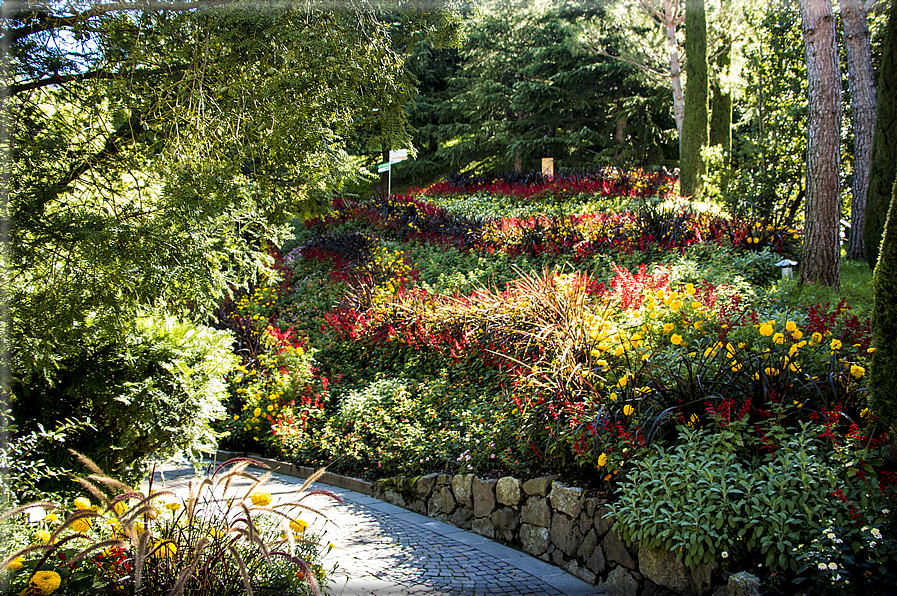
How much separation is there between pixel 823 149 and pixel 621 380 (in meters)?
4.66

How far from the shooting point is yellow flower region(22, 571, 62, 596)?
210 cm

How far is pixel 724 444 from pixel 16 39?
4.70 m

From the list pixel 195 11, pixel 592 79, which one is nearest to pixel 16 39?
pixel 195 11

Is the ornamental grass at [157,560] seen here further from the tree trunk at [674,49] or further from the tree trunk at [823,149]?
the tree trunk at [674,49]

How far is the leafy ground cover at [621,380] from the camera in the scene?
2.90 metres

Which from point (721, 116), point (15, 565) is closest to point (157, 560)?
point (15, 565)

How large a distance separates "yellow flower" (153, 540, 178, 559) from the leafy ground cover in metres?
2.32

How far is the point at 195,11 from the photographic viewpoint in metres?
3.48

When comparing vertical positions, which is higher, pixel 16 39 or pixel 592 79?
pixel 592 79

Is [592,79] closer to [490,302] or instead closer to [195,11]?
[490,302]

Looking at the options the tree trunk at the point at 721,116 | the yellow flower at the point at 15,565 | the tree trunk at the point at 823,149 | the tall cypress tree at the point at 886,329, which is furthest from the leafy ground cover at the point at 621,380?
the tree trunk at the point at 721,116

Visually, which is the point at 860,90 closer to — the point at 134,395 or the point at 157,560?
the point at 134,395

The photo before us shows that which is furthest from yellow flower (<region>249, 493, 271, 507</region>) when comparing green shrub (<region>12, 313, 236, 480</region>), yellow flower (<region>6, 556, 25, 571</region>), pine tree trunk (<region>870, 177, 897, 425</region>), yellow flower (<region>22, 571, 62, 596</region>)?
pine tree trunk (<region>870, 177, 897, 425</region>)

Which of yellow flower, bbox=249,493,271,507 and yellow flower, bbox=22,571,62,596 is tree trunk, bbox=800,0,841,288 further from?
yellow flower, bbox=22,571,62,596
